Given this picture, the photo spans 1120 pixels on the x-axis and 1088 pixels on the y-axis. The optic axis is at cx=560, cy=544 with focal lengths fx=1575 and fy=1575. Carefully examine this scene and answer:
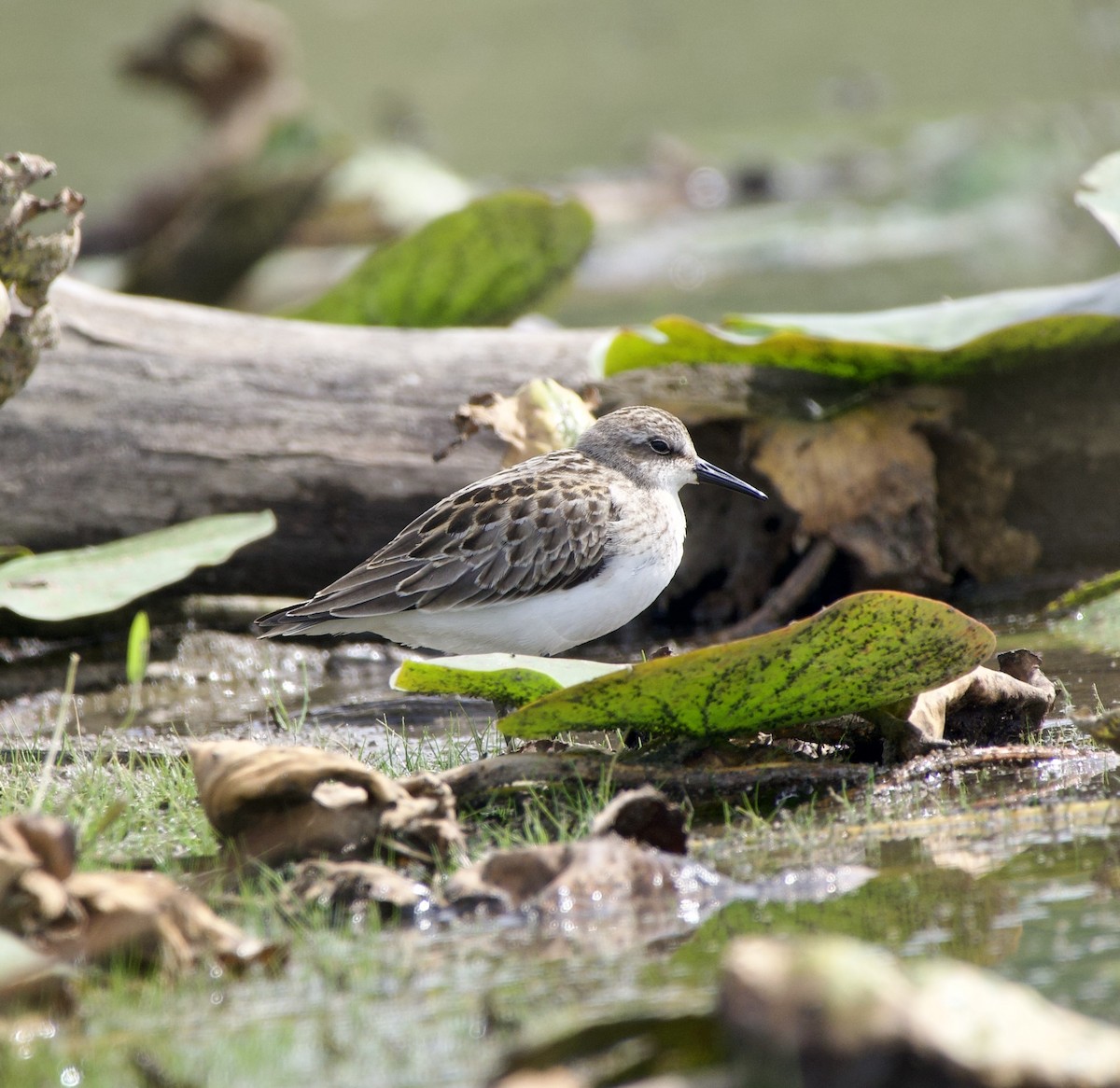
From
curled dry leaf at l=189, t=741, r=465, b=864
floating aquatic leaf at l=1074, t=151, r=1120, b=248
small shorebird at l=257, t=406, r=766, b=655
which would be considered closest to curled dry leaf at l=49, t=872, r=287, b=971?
curled dry leaf at l=189, t=741, r=465, b=864

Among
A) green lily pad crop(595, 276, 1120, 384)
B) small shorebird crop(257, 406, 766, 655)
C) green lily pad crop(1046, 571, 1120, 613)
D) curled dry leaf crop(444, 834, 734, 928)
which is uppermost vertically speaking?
green lily pad crop(595, 276, 1120, 384)

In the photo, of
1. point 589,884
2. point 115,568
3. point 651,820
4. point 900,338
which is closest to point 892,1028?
point 589,884

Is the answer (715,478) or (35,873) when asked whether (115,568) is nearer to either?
(715,478)

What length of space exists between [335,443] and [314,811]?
3210mm

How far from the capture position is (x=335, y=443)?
6.61m

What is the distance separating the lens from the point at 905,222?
16.3 m

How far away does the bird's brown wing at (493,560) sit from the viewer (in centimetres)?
518

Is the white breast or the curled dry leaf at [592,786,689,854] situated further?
the white breast

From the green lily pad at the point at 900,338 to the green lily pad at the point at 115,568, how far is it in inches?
66.5

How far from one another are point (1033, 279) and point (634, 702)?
993 cm

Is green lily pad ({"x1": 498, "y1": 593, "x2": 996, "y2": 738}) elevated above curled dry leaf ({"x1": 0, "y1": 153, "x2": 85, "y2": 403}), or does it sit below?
below

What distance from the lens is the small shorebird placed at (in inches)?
204

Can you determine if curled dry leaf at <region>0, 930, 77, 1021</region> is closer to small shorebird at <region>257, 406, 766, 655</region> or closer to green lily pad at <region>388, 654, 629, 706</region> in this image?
green lily pad at <region>388, 654, 629, 706</region>

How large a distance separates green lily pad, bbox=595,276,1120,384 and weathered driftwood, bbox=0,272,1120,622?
0.96 feet
